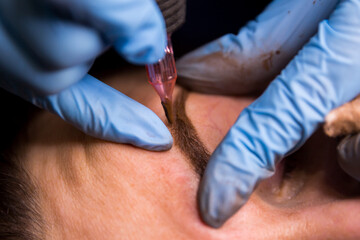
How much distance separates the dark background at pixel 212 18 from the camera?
1.85 meters

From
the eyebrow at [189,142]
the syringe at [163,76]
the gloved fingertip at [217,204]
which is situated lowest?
the gloved fingertip at [217,204]

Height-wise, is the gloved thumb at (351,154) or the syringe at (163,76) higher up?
the syringe at (163,76)

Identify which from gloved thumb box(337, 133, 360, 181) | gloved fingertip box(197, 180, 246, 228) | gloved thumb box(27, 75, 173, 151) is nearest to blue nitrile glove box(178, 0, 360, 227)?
gloved fingertip box(197, 180, 246, 228)

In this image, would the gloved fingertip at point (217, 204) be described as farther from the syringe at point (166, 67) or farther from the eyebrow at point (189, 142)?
the syringe at point (166, 67)

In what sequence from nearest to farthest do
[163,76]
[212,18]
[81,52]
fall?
[81,52]
[163,76]
[212,18]

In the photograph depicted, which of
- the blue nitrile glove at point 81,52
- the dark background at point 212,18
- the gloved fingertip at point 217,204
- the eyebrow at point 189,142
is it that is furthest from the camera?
the dark background at point 212,18

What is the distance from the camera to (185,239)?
39.3 inches

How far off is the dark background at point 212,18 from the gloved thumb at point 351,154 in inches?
41.9

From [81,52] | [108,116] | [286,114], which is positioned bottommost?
[286,114]

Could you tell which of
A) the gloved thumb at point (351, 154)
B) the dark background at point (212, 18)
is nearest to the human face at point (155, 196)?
the gloved thumb at point (351, 154)

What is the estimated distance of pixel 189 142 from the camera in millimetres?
1166

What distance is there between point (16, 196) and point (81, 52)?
0.62m

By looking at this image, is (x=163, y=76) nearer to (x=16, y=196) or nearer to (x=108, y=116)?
(x=108, y=116)

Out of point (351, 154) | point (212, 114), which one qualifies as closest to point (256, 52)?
point (212, 114)
